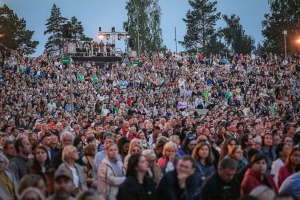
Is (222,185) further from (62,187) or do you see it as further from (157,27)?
(157,27)

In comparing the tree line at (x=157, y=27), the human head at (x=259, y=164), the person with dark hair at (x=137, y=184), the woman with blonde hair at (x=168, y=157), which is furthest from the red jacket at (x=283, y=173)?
the tree line at (x=157, y=27)

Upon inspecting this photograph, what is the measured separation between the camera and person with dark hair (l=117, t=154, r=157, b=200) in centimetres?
682

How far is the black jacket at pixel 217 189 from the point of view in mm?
6703

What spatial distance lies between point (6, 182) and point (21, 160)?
973mm

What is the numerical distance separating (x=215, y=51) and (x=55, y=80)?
191 feet

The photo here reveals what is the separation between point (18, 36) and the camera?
2948 inches

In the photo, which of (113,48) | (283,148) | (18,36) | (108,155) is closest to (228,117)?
(283,148)

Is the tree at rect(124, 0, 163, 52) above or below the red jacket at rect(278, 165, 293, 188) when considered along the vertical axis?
above

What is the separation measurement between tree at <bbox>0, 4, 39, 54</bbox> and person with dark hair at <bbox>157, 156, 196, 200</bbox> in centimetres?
5845

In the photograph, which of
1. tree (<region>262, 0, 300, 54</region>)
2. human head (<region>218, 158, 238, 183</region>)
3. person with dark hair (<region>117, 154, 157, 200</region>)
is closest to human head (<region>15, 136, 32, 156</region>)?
person with dark hair (<region>117, 154, 157, 200</region>)

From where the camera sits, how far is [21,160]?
893 centimetres

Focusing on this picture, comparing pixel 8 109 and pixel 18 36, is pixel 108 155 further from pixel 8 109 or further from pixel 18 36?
pixel 18 36

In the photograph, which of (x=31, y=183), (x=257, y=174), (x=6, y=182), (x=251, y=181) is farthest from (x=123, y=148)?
(x=31, y=183)

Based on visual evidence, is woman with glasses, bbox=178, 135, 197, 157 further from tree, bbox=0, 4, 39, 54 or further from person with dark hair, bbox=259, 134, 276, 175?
tree, bbox=0, 4, 39, 54
